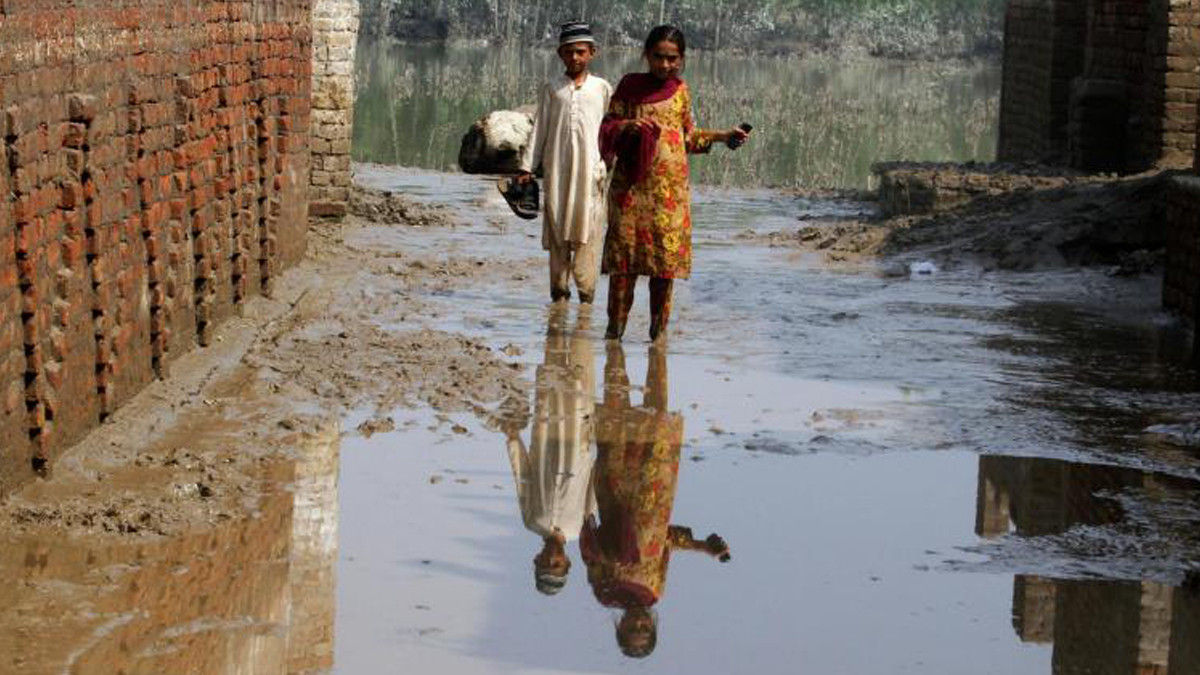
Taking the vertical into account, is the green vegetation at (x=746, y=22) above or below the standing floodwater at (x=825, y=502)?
below

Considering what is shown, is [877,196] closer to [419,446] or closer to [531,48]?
[419,446]

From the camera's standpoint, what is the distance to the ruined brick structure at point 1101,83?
15.3m

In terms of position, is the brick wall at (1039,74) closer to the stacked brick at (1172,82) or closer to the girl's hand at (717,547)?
the stacked brick at (1172,82)

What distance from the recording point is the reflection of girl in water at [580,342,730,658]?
19.3ft

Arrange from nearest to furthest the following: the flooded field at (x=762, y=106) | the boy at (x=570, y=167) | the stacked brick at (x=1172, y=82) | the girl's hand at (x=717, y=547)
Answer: the girl's hand at (x=717, y=547)
the boy at (x=570, y=167)
the stacked brick at (x=1172, y=82)
the flooded field at (x=762, y=106)

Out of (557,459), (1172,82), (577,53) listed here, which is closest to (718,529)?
(557,459)

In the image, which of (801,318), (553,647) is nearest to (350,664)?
(553,647)

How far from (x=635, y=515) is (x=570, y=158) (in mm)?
4736

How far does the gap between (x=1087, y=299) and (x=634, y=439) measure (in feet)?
17.2

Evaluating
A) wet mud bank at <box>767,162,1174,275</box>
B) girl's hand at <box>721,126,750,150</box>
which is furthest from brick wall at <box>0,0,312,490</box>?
wet mud bank at <box>767,162,1174,275</box>

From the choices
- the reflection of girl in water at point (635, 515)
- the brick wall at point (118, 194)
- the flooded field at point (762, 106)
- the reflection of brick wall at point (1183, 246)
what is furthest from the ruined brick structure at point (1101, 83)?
the reflection of girl in water at point (635, 515)

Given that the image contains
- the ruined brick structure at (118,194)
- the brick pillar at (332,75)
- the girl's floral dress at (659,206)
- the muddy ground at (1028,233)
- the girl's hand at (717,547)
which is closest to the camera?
the girl's hand at (717,547)

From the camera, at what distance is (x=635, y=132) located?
1001 cm

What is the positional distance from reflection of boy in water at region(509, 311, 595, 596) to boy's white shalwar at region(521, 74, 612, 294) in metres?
1.32
